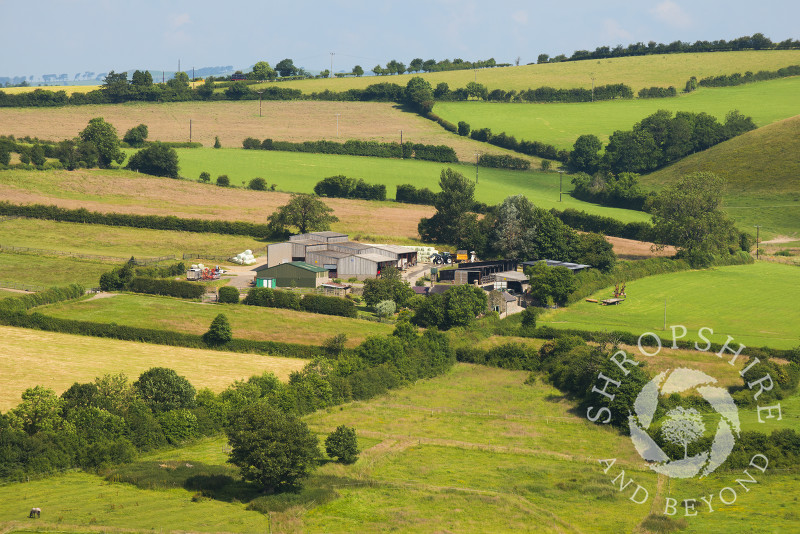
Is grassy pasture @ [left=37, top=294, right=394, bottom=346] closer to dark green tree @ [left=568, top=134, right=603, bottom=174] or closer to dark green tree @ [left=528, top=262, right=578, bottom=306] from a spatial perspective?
dark green tree @ [left=528, top=262, right=578, bottom=306]

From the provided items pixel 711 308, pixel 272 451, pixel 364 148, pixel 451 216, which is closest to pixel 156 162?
pixel 364 148

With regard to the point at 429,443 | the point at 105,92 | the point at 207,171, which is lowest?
the point at 429,443

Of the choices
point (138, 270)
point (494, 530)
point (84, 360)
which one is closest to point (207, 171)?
point (138, 270)

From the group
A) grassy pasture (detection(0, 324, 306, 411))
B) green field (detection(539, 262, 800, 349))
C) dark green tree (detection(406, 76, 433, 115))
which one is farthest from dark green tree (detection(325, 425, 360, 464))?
dark green tree (detection(406, 76, 433, 115))

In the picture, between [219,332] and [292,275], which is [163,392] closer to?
[219,332]

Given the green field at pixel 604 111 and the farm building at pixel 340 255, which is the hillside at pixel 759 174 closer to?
the green field at pixel 604 111

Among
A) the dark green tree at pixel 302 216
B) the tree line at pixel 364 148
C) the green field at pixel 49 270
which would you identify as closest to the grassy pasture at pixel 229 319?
the green field at pixel 49 270

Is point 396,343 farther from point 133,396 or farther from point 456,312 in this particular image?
point 133,396
